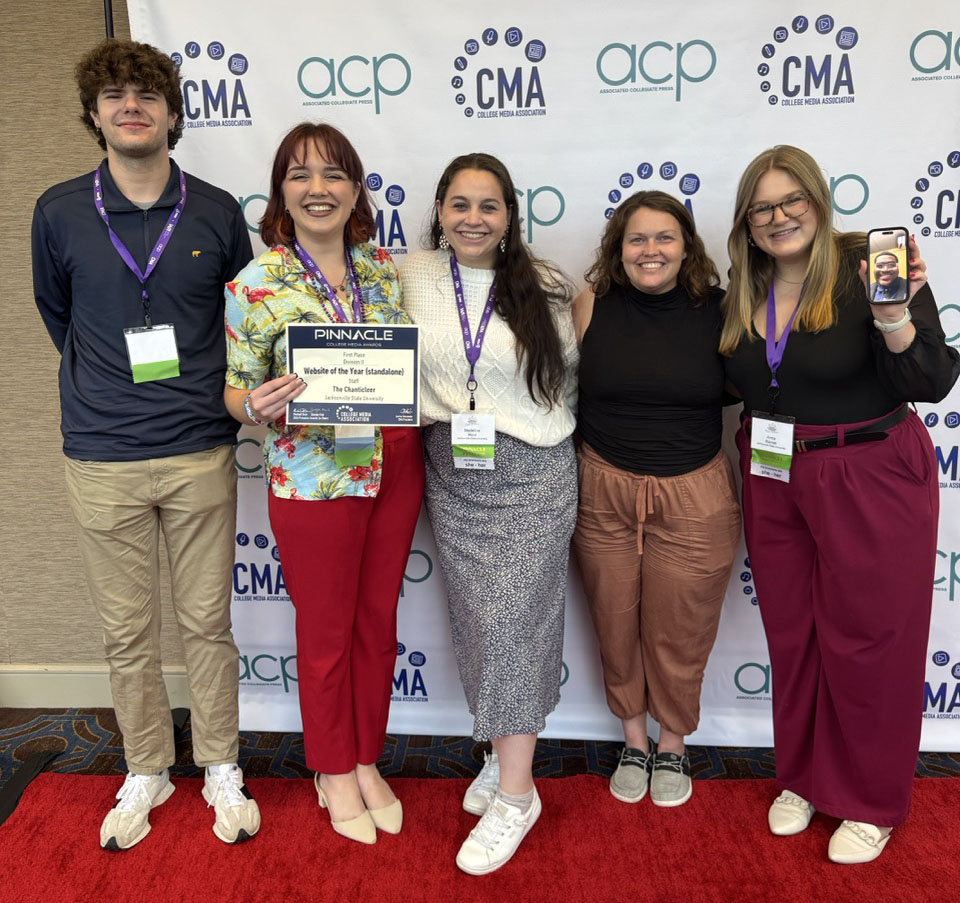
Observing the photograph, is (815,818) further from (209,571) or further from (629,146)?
(629,146)

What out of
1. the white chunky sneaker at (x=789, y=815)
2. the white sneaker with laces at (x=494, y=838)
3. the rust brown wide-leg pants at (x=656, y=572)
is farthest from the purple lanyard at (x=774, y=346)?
the white sneaker with laces at (x=494, y=838)

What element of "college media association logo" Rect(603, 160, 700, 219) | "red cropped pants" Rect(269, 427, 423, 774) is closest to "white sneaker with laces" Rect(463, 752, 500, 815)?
"red cropped pants" Rect(269, 427, 423, 774)

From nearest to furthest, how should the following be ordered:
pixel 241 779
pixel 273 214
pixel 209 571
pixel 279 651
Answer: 1. pixel 273 214
2. pixel 209 571
3. pixel 241 779
4. pixel 279 651

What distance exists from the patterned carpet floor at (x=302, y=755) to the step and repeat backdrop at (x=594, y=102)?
3.21ft

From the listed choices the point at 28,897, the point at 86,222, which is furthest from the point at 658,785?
the point at 86,222

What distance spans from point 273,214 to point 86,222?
0.47 meters

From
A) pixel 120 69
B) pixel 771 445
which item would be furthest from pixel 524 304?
pixel 120 69

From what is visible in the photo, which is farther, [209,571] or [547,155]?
[547,155]

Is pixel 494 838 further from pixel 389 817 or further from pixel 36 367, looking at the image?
pixel 36 367

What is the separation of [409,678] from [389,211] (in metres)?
1.58

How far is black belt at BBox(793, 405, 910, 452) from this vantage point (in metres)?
1.75

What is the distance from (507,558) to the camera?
1.90m

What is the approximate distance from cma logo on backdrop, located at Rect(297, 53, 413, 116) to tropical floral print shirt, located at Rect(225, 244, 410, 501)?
66cm

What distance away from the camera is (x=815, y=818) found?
6.82 feet
